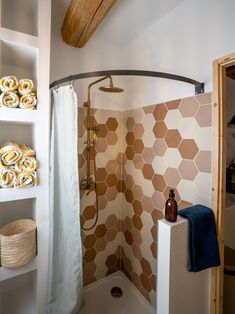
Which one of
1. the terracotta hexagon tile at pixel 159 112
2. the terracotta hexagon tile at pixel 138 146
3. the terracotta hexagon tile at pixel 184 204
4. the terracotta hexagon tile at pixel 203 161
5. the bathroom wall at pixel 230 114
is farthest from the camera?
the terracotta hexagon tile at pixel 138 146

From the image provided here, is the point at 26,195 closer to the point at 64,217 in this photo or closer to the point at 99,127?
the point at 64,217

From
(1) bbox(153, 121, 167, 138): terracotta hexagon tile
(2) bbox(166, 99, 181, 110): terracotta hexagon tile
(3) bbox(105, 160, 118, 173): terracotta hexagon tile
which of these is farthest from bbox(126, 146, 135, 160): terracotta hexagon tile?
(2) bbox(166, 99, 181, 110): terracotta hexagon tile

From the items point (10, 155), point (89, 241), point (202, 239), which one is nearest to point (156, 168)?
point (202, 239)

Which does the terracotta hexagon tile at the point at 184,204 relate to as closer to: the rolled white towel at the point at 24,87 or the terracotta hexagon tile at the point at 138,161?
the terracotta hexagon tile at the point at 138,161

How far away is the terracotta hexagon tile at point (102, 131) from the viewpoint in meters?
1.82

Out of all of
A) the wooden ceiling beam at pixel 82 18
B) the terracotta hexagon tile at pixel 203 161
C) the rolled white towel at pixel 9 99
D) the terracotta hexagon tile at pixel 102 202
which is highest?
the wooden ceiling beam at pixel 82 18

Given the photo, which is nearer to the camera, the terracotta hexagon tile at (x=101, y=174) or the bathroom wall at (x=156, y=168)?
the bathroom wall at (x=156, y=168)

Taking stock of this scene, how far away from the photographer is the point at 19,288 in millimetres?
1477

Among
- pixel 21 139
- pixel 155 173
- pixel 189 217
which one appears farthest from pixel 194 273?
pixel 21 139

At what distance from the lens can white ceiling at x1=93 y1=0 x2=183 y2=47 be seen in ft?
4.55

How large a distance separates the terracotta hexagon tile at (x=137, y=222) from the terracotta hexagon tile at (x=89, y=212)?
40cm

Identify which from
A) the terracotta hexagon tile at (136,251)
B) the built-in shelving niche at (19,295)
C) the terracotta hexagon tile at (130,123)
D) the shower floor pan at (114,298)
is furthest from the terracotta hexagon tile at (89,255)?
the terracotta hexagon tile at (130,123)

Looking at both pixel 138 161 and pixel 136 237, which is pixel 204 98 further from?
pixel 136 237

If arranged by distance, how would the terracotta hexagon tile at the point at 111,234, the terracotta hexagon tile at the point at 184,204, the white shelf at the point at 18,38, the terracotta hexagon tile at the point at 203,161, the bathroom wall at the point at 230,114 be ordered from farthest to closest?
the terracotta hexagon tile at the point at 111,234, the bathroom wall at the point at 230,114, the terracotta hexagon tile at the point at 184,204, the terracotta hexagon tile at the point at 203,161, the white shelf at the point at 18,38
